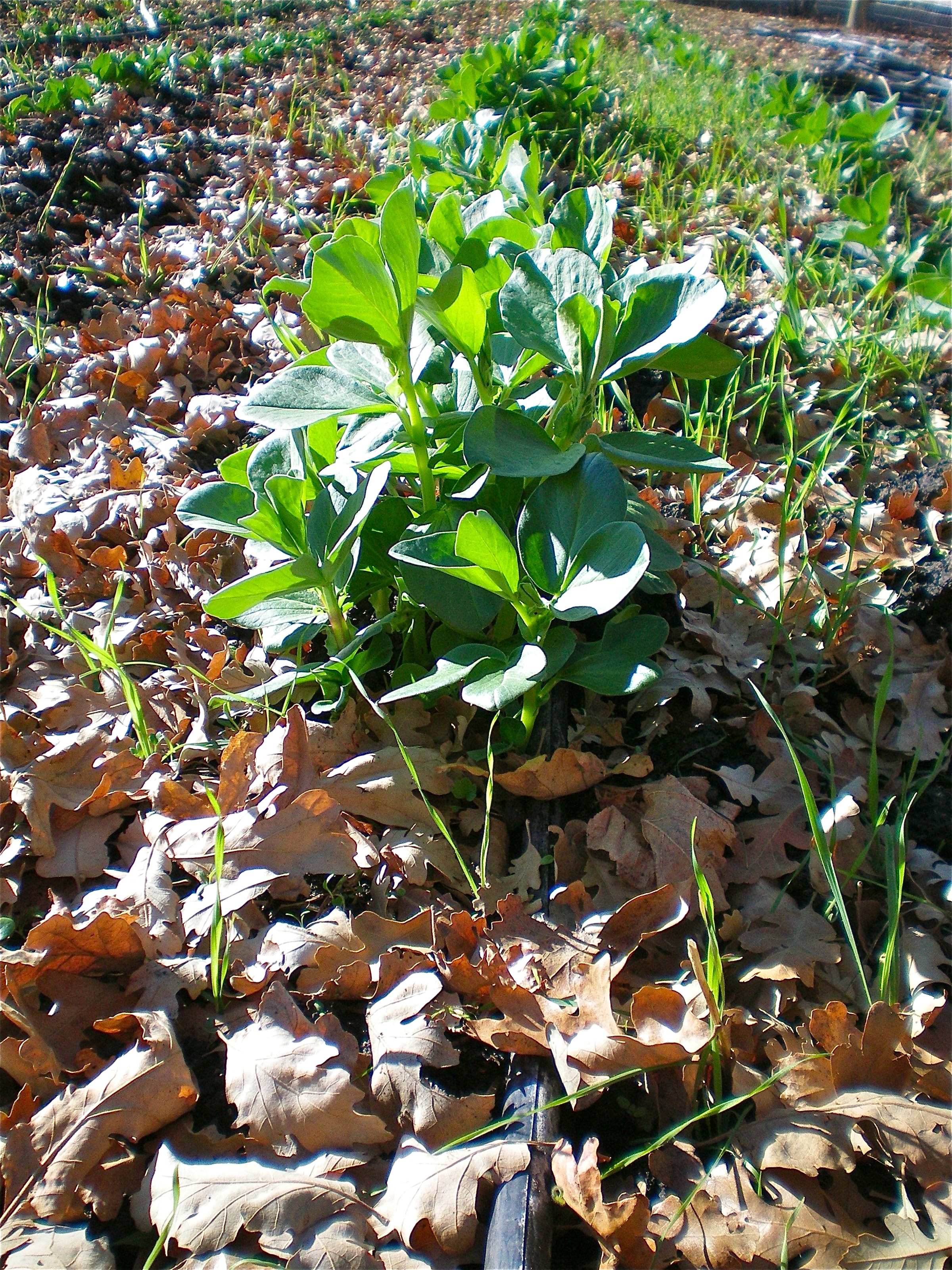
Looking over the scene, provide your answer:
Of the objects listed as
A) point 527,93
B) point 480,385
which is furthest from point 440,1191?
point 527,93

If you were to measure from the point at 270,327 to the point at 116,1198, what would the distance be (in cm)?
231

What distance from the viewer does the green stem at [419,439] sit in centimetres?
130

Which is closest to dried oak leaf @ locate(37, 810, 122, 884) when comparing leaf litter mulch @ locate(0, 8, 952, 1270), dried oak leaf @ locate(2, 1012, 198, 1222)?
leaf litter mulch @ locate(0, 8, 952, 1270)

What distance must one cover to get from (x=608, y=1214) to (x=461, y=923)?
41cm

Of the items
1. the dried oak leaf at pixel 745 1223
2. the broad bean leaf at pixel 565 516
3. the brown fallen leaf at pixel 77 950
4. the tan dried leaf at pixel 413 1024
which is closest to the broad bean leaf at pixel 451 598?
the broad bean leaf at pixel 565 516

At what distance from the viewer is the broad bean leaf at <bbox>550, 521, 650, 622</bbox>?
113 cm

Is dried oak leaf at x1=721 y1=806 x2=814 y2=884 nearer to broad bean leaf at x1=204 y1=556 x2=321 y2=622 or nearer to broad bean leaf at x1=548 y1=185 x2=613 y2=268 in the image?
broad bean leaf at x1=204 y1=556 x2=321 y2=622

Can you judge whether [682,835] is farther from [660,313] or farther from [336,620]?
[660,313]

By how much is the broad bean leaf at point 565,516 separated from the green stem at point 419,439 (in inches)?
8.4

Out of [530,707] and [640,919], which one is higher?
[530,707]

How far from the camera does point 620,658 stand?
1.33 m

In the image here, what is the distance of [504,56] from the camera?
3717 millimetres

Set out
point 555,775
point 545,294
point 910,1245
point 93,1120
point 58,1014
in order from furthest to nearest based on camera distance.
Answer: point 555,775
point 545,294
point 58,1014
point 93,1120
point 910,1245

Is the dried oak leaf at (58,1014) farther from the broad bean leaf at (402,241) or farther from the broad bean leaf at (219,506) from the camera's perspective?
the broad bean leaf at (402,241)
